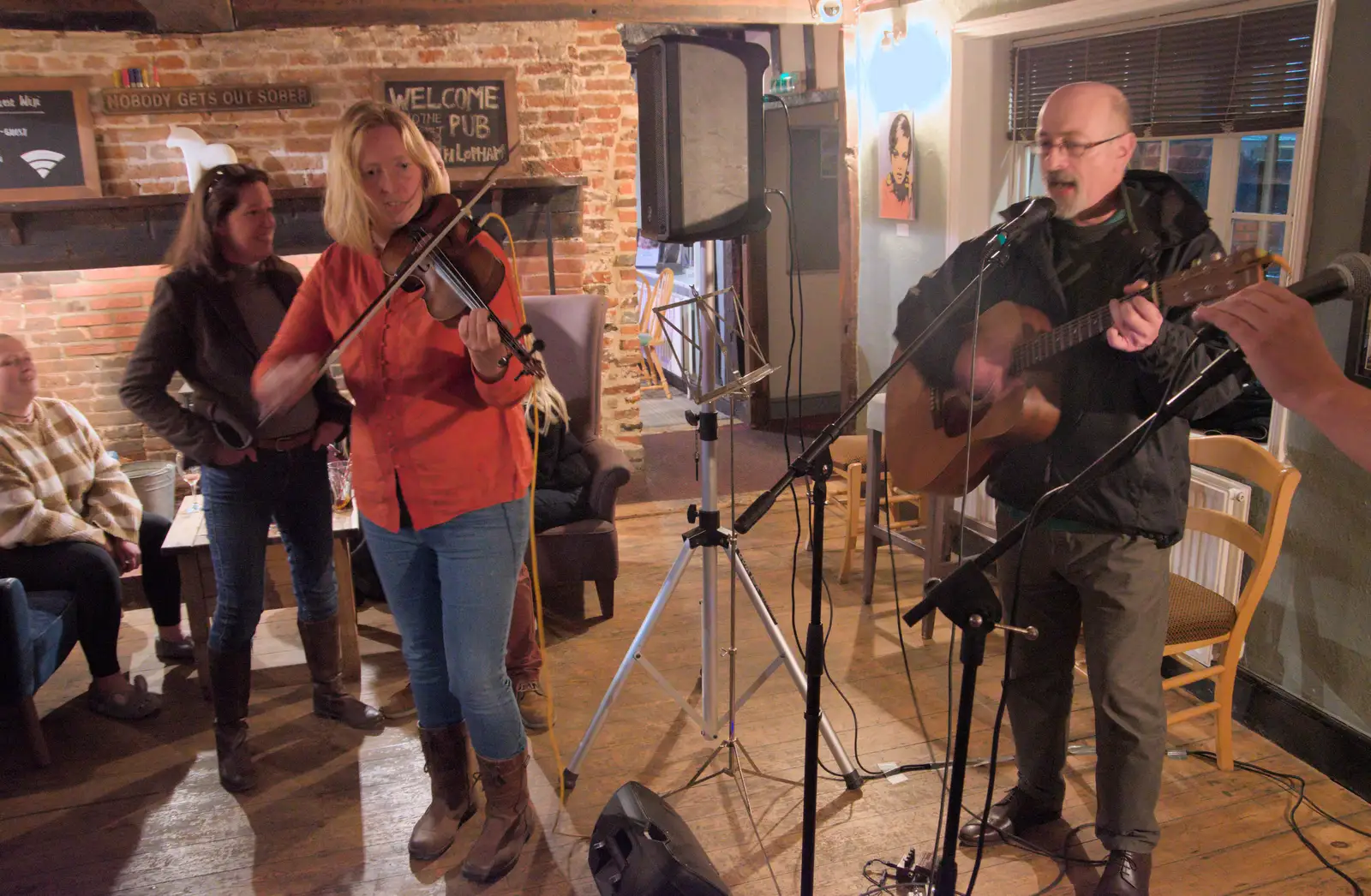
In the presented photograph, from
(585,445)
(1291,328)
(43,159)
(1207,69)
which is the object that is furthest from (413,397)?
(43,159)

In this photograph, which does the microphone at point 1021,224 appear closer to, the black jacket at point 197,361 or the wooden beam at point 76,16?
the black jacket at point 197,361

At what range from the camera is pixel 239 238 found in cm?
237

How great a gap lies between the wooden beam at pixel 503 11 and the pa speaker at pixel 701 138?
1783 mm

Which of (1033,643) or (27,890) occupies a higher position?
(1033,643)

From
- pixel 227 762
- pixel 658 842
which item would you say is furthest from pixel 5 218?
pixel 658 842

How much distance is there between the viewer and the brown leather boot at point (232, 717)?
8.34ft

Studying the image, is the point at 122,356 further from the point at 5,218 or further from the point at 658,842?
the point at 658,842

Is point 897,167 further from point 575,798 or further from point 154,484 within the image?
point 154,484

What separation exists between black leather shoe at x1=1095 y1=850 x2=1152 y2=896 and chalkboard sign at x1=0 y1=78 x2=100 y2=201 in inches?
173

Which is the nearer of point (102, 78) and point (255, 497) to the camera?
point (255, 497)

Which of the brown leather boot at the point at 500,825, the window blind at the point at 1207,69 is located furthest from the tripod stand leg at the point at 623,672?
the window blind at the point at 1207,69

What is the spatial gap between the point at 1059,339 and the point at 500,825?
154 cm

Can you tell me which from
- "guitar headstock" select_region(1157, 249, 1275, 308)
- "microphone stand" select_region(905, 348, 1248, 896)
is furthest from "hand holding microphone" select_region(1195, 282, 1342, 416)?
"guitar headstock" select_region(1157, 249, 1275, 308)

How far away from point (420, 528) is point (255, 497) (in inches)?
29.1
